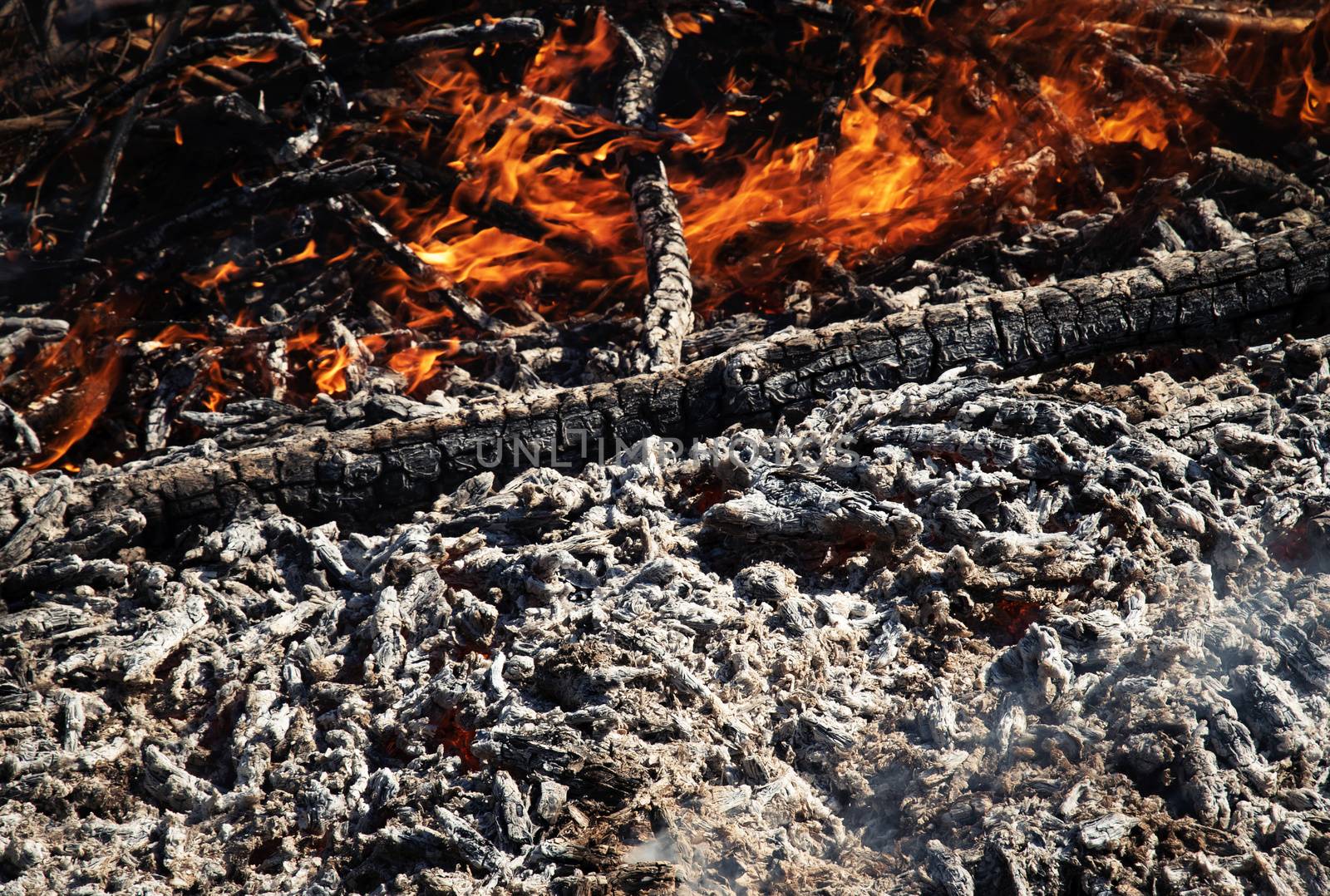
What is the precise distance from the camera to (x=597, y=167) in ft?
20.8

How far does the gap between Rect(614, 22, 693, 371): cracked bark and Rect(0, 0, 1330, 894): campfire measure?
33 mm

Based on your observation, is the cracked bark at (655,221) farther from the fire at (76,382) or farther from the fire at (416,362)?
the fire at (76,382)

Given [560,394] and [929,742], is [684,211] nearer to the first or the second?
[560,394]

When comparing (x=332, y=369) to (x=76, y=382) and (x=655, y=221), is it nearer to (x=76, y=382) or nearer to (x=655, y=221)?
(x=76, y=382)

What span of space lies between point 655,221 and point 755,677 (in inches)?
142

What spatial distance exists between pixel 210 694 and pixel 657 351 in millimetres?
2569

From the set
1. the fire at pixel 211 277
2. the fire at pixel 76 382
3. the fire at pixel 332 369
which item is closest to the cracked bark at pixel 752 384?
the fire at pixel 332 369

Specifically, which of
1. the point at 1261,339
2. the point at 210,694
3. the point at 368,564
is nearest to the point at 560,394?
the point at 368,564

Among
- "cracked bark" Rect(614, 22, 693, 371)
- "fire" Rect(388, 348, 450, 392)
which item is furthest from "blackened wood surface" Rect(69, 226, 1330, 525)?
"fire" Rect(388, 348, 450, 392)

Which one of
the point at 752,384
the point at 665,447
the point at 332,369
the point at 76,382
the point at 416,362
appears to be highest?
the point at 752,384

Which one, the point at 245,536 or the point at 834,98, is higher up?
the point at 834,98

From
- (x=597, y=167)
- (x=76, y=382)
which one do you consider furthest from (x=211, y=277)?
(x=597, y=167)

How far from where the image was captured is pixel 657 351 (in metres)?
4.80

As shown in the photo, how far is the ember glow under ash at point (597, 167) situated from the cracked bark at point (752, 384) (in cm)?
103
